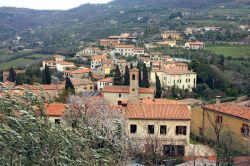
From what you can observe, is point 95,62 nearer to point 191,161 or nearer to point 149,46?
point 149,46

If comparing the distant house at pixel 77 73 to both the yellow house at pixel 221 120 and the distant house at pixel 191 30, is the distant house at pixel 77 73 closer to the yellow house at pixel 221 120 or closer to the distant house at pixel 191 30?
the yellow house at pixel 221 120

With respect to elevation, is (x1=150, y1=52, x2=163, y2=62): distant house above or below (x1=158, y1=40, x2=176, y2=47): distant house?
below

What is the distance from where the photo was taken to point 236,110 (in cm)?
2369

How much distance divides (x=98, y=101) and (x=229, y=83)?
2871 centimetres

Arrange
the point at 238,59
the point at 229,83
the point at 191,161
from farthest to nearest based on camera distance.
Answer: the point at 238,59, the point at 229,83, the point at 191,161

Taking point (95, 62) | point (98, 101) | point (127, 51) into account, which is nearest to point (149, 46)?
point (127, 51)

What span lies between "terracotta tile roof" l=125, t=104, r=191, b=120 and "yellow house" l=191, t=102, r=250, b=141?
1.47 metres

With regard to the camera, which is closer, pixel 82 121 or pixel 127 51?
pixel 82 121

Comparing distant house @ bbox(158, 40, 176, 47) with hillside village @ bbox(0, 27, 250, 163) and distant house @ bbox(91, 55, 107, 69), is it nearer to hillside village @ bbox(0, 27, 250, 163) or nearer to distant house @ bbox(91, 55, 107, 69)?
hillside village @ bbox(0, 27, 250, 163)

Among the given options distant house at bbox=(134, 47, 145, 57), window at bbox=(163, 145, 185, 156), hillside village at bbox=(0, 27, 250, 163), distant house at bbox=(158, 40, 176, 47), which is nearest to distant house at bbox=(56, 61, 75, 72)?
hillside village at bbox=(0, 27, 250, 163)

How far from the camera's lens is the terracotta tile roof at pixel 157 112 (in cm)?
2327

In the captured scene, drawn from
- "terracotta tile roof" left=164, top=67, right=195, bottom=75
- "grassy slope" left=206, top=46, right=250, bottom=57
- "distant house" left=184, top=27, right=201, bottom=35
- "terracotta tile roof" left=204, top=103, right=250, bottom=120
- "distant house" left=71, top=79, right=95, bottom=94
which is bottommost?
"distant house" left=71, top=79, right=95, bottom=94

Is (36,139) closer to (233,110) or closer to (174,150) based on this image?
(174,150)

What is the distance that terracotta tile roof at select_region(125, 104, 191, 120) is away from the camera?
2327cm
